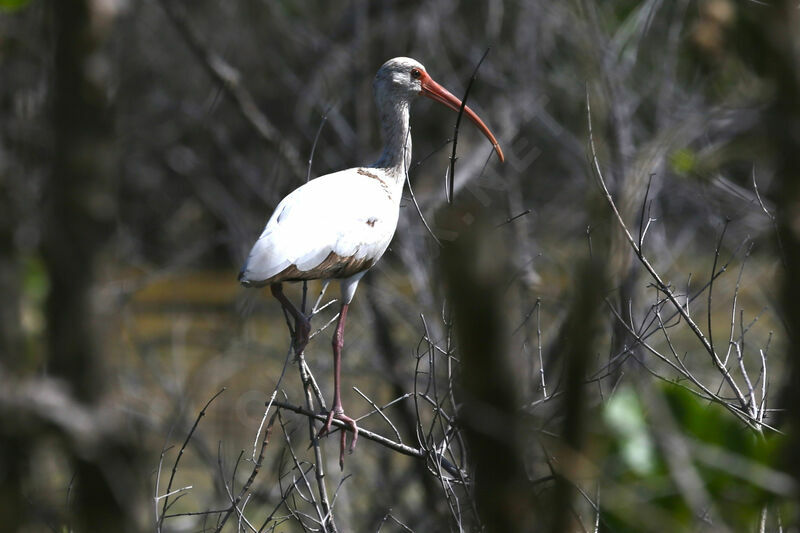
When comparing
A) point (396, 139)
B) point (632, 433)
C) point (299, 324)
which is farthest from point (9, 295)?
point (396, 139)

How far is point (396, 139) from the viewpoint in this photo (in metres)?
5.23

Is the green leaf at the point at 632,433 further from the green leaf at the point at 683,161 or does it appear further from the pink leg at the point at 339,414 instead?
the pink leg at the point at 339,414

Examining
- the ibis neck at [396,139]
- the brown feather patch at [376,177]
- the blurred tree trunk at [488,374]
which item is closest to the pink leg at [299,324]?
the brown feather patch at [376,177]

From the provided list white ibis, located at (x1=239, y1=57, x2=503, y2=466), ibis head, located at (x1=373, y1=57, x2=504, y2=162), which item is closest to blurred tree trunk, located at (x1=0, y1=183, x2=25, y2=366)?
white ibis, located at (x1=239, y1=57, x2=503, y2=466)

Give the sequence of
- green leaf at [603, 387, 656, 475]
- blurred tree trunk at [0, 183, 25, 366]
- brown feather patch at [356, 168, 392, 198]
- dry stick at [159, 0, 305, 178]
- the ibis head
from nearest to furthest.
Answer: blurred tree trunk at [0, 183, 25, 366], green leaf at [603, 387, 656, 475], brown feather patch at [356, 168, 392, 198], the ibis head, dry stick at [159, 0, 305, 178]

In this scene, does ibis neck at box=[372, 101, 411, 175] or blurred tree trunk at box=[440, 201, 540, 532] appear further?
ibis neck at box=[372, 101, 411, 175]

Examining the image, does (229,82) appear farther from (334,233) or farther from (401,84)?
(334,233)

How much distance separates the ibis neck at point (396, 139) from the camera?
511 centimetres

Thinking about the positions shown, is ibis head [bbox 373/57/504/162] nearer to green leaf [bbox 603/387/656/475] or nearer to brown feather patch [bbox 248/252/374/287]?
brown feather patch [bbox 248/252/374/287]

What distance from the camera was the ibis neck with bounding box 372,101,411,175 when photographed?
511cm

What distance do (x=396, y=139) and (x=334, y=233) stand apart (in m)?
0.90

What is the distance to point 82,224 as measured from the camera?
3.80 ft

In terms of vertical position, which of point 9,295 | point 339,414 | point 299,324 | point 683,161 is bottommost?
point 339,414

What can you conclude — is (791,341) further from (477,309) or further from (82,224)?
(82,224)
